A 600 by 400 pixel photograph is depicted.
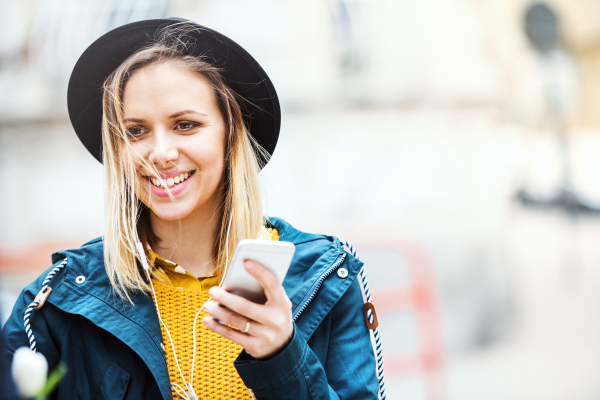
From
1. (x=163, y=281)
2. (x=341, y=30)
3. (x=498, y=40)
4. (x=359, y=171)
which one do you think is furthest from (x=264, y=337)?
(x=498, y=40)

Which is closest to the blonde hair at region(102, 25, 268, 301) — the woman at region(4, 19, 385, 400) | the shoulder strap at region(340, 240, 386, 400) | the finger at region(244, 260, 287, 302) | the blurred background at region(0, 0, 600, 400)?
the woman at region(4, 19, 385, 400)

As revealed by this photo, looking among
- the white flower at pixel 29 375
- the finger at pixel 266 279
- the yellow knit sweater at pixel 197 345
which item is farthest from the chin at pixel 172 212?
the white flower at pixel 29 375

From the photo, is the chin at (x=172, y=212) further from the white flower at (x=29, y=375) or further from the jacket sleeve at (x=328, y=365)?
the white flower at (x=29, y=375)

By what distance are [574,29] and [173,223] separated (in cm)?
271

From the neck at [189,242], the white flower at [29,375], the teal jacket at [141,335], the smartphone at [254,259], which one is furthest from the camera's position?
the neck at [189,242]

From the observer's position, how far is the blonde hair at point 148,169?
3.34 ft

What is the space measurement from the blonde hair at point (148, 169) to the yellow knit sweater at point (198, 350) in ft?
0.21

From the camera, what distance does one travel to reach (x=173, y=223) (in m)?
1.12

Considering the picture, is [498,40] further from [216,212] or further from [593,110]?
[216,212]

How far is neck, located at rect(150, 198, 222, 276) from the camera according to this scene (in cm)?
112

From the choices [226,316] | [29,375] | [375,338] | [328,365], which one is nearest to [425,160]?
[375,338]

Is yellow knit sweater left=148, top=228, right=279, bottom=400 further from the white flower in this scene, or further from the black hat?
the white flower

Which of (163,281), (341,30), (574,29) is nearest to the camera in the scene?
(163,281)

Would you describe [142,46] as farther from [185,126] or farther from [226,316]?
[226,316]
